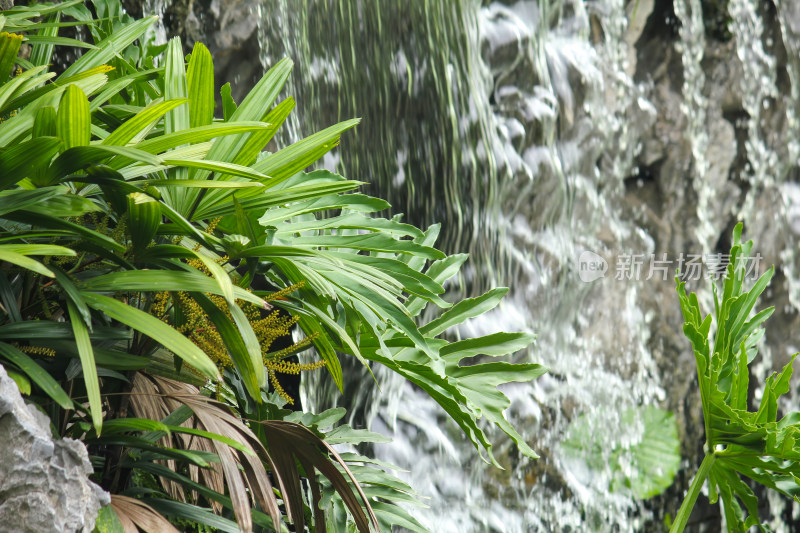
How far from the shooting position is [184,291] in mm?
1011

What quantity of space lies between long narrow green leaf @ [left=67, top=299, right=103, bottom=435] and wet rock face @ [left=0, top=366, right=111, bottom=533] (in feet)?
0.20

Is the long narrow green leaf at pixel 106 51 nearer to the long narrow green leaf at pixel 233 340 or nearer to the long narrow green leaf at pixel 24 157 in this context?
the long narrow green leaf at pixel 24 157

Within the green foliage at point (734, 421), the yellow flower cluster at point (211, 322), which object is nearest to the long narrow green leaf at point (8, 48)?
the yellow flower cluster at point (211, 322)

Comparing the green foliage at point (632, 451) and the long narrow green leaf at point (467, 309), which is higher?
the long narrow green leaf at point (467, 309)

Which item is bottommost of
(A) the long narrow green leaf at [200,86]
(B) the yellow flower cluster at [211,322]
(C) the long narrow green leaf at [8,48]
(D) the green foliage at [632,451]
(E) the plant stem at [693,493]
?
(D) the green foliage at [632,451]

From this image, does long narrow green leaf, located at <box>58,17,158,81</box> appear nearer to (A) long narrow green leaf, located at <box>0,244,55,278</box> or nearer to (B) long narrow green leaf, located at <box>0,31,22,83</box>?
(B) long narrow green leaf, located at <box>0,31,22,83</box>

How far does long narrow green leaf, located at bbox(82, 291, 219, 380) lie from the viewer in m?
0.83

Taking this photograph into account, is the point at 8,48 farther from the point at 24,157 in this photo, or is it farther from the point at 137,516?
the point at 137,516

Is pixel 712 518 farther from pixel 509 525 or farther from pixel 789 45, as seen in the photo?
pixel 789 45

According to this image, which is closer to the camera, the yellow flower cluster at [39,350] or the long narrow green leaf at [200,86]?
the yellow flower cluster at [39,350]

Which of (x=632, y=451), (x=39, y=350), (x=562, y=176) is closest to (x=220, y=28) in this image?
(x=562, y=176)
